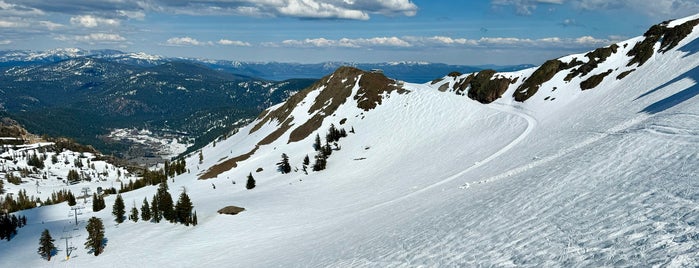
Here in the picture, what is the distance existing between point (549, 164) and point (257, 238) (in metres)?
38.7

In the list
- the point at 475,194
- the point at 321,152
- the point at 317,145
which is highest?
the point at 475,194

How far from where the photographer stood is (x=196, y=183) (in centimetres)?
13325

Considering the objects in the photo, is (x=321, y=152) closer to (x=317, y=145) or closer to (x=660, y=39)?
(x=317, y=145)

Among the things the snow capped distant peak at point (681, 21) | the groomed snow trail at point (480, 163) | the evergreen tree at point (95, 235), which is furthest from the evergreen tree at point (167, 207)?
the snow capped distant peak at point (681, 21)

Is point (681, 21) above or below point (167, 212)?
above

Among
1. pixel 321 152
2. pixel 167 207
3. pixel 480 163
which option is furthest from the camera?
pixel 321 152

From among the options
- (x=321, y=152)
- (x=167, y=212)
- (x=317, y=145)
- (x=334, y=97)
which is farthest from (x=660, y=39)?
(x=167, y=212)

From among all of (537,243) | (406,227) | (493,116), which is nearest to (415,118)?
(493,116)

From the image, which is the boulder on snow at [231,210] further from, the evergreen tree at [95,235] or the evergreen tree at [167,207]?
the evergreen tree at [95,235]

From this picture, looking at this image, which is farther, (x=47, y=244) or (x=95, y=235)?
(x=47, y=244)

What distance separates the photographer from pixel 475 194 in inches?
1652

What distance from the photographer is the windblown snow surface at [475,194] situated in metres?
21.9

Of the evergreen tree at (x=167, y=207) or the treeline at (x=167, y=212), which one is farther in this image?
the evergreen tree at (x=167, y=207)

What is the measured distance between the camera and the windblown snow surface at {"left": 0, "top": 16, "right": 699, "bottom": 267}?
2192 centimetres
